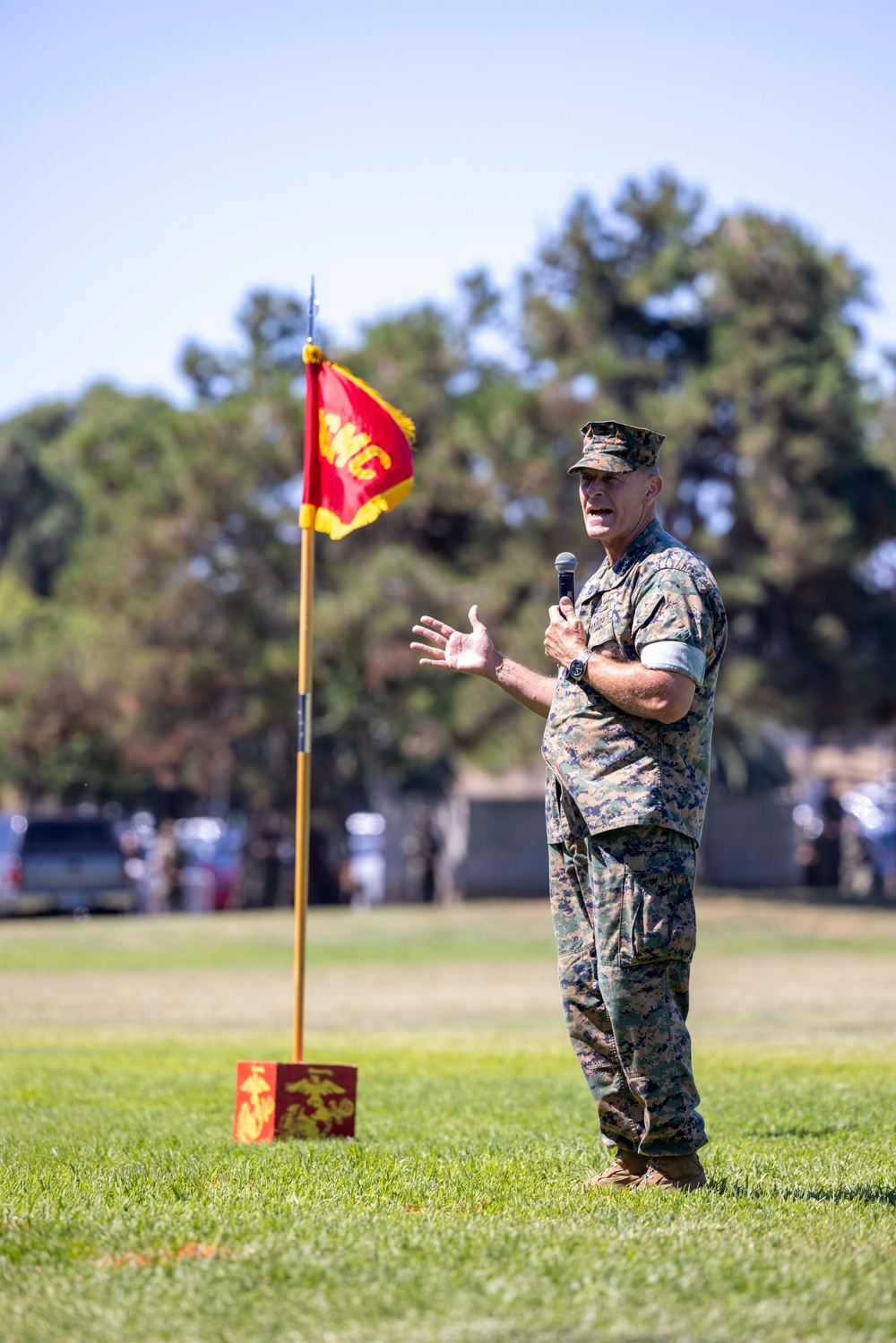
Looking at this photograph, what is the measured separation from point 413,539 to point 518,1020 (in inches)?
708

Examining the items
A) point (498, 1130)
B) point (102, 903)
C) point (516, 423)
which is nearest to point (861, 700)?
point (516, 423)

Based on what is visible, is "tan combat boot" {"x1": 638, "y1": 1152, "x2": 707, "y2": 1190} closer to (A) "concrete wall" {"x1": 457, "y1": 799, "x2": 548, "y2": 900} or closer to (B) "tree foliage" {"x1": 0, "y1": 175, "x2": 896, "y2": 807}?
(B) "tree foliage" {"x1": 0, "y1": 175, "x2": 896, "y2": 807}

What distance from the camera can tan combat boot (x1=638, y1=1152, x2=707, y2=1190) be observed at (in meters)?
5.00

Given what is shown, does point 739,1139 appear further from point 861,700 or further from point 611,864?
point 861,700

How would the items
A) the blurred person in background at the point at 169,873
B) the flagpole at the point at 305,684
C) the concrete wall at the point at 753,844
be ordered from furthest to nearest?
1. the concrete wall at the point at 753,844
2. the blurred person in background at the point at 169,873
3. the flagpole at the point at 305,684

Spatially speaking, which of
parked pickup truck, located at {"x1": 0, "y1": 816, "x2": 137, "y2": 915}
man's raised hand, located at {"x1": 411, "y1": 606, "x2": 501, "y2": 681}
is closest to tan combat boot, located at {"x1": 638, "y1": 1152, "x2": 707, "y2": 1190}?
man's raised hand, located at {"x1": 411, "y1": 606, "x2": 501, "y2": 681}

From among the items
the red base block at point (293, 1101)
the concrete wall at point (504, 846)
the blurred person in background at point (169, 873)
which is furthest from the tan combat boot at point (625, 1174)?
the blurred person in background at point (169, 873)

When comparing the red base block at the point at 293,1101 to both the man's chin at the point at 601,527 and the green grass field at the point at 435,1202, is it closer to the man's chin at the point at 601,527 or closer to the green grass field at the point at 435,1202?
the green grass field at the point at 435,1202

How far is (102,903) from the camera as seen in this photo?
30.3m

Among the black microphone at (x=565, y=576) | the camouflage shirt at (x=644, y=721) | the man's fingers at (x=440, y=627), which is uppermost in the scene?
the black microphone at (x=565, y=576)

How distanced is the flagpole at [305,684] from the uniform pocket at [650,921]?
2.36 metres

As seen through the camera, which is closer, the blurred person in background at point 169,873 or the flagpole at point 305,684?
the flagpole at point 305,684

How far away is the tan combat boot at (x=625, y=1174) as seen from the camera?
515 centimetres

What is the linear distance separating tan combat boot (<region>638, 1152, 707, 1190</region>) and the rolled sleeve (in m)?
1.45
